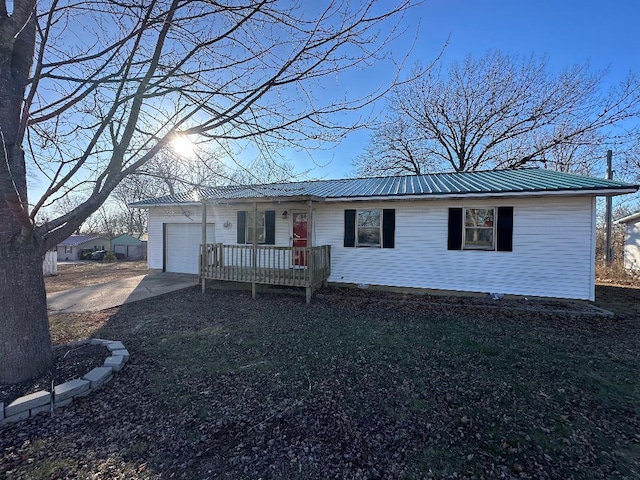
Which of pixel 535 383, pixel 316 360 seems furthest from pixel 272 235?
pixel 535 383

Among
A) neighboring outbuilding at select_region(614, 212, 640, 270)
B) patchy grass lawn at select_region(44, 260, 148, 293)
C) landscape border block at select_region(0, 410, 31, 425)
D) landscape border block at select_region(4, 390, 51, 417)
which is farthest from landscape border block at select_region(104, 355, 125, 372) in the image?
neighboring outbuilding at select_region(614, 212, 640, 270)

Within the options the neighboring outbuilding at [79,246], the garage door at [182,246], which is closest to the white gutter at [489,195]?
the garage door at [182,246]

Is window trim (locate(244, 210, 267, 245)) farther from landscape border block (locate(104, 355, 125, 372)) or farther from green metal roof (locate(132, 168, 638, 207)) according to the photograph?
landscape border block (locate(104, 355, 125, 372))

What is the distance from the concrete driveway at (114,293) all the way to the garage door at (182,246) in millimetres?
706

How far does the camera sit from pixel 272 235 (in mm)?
10023

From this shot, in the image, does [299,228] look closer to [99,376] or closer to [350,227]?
[350,227]

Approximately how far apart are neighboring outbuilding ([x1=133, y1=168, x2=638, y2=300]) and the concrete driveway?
164 cm

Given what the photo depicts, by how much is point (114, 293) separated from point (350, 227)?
23.2ft

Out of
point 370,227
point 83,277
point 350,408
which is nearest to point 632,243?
point 370,227

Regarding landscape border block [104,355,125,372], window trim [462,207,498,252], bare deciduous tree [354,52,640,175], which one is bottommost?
landscape border block [104,355,125,372]

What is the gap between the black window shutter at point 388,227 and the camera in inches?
340

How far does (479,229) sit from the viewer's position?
7977mm

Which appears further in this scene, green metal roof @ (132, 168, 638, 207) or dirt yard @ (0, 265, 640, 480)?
green metal roof @ (132, 168, 638, 207)

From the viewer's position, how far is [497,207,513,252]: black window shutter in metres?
7.58
